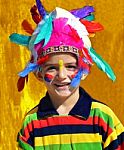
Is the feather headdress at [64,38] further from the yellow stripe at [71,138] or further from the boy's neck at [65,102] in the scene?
the yellow stripe at [71,138]

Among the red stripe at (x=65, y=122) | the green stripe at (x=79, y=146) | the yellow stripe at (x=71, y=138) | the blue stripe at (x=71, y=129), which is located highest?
the red stripe at (x=65, y=122)

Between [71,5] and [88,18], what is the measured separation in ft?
3.72

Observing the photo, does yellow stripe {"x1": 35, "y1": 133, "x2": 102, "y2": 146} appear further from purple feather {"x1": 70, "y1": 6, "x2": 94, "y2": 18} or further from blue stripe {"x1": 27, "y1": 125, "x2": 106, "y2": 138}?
purple feather {"x1": 70, "y1": 6, "x2": 94, "y2": 18}

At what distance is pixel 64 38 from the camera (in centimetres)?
274

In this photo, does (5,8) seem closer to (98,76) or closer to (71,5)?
(71,5)

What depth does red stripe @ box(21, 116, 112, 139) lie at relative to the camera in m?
2.84

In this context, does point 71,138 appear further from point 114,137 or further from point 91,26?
point 91,26

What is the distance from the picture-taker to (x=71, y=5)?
4016 mm

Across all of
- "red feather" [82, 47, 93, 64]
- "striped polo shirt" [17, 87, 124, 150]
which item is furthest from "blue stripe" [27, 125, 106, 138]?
"red feather" [82, 47, 93, 64]

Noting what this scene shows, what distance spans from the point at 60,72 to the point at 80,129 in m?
0.26

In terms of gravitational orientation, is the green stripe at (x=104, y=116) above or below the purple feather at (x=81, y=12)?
below

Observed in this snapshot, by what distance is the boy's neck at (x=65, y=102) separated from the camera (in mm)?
2840

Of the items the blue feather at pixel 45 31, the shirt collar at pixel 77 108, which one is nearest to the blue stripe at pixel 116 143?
the shirt collar at pixel 77 108

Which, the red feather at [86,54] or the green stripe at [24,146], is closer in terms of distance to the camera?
the red feather at [86,54]
